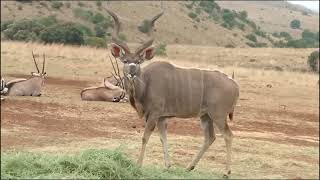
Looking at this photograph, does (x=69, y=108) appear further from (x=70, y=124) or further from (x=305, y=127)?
(x=305, y=127)

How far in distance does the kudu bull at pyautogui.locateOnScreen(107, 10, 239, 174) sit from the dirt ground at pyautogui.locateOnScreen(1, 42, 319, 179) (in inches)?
50.6

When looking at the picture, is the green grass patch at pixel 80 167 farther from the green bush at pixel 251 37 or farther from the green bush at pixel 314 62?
the green bush at pixel 251 37

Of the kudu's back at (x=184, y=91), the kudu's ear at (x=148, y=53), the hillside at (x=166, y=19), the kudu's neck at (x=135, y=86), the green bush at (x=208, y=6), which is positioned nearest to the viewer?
the kudu's neck at (x=135, y=86)

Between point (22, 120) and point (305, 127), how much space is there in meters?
9.32

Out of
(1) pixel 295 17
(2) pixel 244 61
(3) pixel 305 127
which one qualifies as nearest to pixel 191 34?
(2) pixel 244 61

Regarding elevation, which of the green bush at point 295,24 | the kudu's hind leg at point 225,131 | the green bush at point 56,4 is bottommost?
the green bush at point 295,24

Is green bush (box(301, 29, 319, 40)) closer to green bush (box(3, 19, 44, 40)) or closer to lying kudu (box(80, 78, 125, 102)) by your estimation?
green bush (box(3, 19, 44, 40))

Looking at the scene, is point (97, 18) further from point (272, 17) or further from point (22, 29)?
point (272, 17)

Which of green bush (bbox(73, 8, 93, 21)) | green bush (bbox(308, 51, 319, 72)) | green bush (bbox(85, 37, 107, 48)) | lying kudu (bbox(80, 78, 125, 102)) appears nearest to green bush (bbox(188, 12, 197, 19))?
green bush (bbox(73, 8, 93, 21))

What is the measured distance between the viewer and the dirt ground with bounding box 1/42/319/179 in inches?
488

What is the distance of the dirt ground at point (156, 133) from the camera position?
488 inches

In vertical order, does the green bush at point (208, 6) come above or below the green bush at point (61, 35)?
below

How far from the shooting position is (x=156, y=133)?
15.2m

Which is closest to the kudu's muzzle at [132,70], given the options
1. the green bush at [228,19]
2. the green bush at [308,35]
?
the green bush at [228,19]
